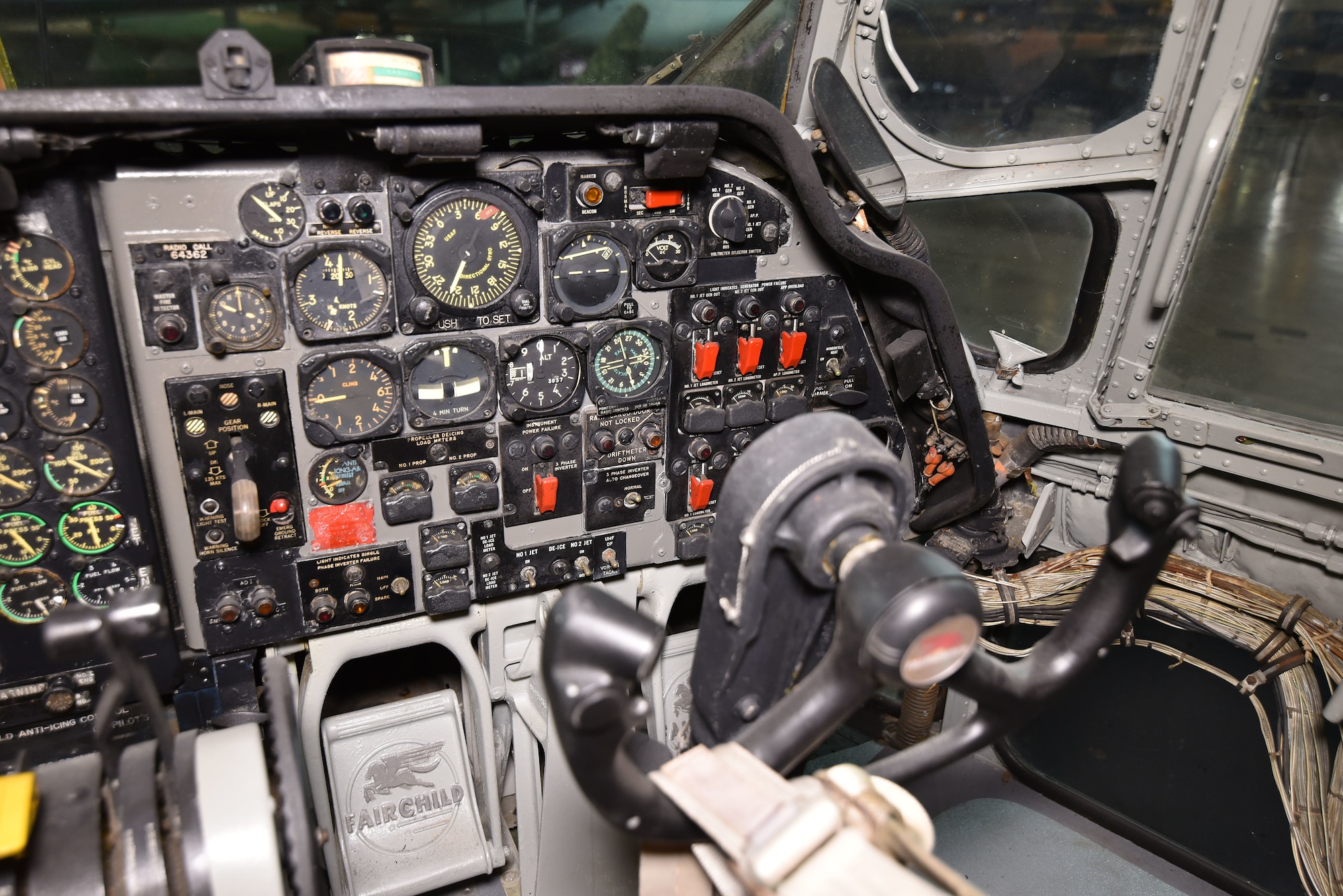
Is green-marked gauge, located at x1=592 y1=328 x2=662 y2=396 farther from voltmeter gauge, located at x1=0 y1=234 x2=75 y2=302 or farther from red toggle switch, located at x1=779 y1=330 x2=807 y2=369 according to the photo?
voltmeter gauge, located at x1=0 y1=234 x2=75 y2=302

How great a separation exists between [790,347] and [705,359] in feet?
1.01

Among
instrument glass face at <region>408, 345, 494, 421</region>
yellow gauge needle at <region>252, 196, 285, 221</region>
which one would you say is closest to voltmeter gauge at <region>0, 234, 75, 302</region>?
yellow gauge needle at <region>252, 196, 285, 221</region>

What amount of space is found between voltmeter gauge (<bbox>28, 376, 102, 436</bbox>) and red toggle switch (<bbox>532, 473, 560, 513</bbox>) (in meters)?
1.14

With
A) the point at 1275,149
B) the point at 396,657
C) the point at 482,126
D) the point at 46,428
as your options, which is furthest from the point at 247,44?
the point at 1275,149

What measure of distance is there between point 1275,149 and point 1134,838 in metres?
2.37

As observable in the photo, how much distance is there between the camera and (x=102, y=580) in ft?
7.13

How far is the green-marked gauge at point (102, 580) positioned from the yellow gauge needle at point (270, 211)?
973mm

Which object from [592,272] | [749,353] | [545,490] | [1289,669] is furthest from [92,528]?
[1289,669]

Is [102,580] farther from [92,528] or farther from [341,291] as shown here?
[341,291]

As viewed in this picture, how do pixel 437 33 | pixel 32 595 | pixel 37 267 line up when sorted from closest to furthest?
pixel 37 267 < pixel 32 595 < pixel 437 33

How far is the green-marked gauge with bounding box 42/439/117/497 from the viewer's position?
2.05 m

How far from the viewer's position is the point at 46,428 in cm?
201

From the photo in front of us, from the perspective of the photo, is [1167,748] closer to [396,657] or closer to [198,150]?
[396,657]

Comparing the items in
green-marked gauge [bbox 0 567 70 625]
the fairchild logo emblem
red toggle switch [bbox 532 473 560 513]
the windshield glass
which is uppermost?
the windshield glass
